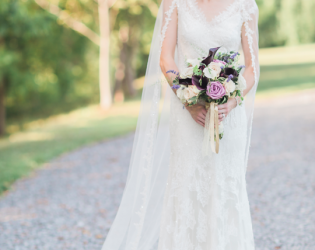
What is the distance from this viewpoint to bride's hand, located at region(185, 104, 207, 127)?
8.59 feet

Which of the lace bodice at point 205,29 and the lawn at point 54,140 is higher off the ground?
the lawn at point 54,140

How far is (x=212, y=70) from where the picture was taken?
7.83 ft

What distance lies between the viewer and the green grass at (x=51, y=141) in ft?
25.5

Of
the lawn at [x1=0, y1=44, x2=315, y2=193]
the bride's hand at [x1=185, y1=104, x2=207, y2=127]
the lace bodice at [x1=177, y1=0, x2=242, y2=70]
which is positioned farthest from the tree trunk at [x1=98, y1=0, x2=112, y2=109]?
the bride's hand at [x1=185, y1=104, x2=207, y2=127]

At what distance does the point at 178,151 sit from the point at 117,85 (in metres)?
20.2

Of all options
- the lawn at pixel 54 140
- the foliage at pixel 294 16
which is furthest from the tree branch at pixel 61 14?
the foliage at pixel 294 16

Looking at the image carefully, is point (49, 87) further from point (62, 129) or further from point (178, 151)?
point (178, 151)

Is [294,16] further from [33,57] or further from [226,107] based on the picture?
[226,107]

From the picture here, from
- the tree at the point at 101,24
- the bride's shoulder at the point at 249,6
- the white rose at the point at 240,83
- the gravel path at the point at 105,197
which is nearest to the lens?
the white rose at the point at 240,83

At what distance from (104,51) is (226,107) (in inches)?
600

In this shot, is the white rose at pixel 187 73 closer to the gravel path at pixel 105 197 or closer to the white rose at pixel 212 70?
the white rose at pixel 212 70

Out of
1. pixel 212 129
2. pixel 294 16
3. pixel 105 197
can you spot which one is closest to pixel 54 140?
pixel 105 197

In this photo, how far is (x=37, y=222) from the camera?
4.94 m

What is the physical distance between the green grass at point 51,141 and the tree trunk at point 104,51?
1.63 metres
